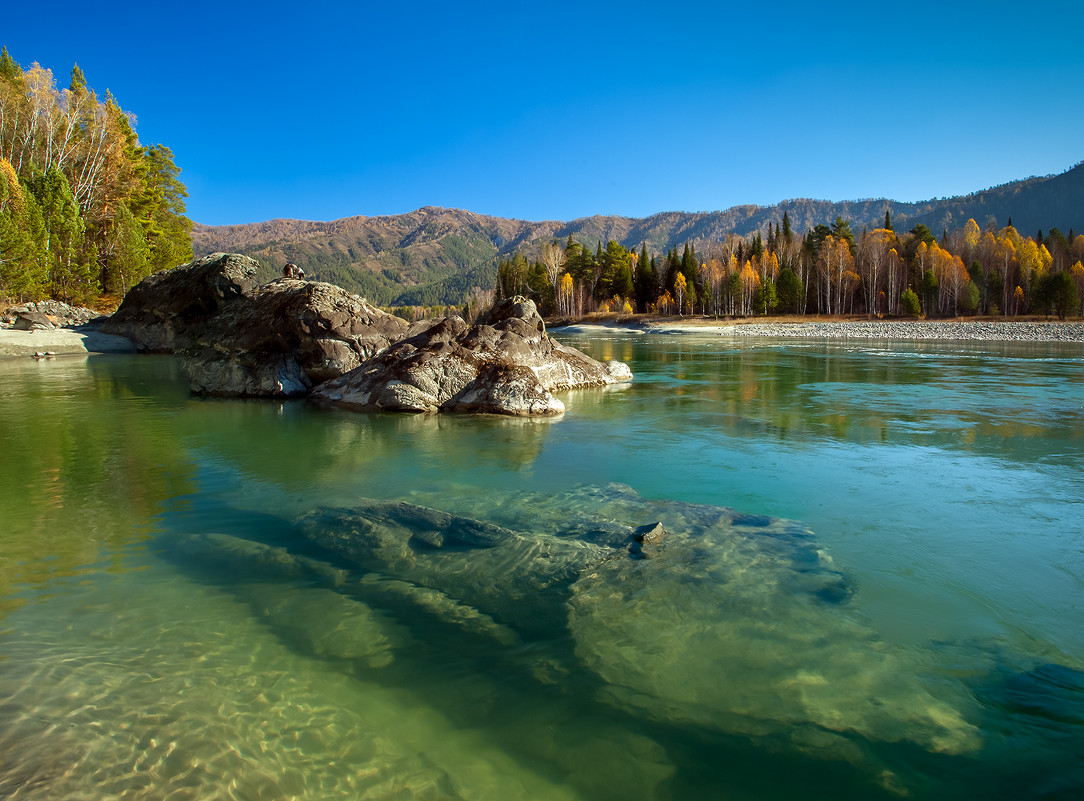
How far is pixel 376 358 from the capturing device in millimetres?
15750

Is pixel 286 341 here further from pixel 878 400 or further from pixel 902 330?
pixel 902 330

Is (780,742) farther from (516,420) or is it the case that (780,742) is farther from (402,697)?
(516,420)

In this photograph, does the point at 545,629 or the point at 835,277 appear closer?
the point at 545,629

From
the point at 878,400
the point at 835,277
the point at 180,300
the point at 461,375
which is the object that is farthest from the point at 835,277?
the point at 461,375

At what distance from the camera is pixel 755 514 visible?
634 cm

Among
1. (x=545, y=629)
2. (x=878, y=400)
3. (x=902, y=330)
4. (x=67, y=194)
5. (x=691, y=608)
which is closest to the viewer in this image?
(x=545, y=629)

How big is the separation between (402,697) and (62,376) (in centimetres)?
2448

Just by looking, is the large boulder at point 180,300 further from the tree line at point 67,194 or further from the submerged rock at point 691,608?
the submerged rock at point 691,608

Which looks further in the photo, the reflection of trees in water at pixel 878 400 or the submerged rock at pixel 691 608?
the reflection of trees in water at pixel 878 400

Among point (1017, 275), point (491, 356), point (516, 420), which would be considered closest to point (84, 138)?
point (491, 356)

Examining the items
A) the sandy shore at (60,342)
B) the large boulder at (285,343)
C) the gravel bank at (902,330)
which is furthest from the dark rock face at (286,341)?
the gravel bank at (902,330)

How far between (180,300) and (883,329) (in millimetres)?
61055

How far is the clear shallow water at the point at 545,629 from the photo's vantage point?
2809mm

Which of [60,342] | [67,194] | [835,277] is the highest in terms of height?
[67,194]
